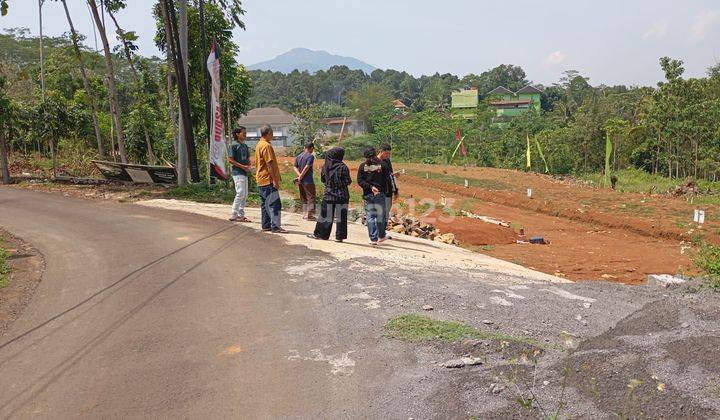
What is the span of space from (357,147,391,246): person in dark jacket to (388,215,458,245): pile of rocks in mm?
2879

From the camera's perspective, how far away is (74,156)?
23234 millimetres

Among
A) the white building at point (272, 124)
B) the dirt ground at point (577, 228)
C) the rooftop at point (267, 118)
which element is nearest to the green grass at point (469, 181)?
the dirt ground at point (577, 228)

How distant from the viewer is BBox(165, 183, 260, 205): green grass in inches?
565

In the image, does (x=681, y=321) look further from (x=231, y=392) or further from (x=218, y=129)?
(x=218, y=129)

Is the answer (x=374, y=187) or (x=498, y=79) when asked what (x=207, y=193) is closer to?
(x=374, y=187)

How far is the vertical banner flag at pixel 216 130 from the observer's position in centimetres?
1356

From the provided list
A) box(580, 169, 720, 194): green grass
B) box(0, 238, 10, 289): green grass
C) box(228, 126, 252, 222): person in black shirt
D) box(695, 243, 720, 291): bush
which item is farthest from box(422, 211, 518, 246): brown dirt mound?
box(580, 169, 720, 194): green grass

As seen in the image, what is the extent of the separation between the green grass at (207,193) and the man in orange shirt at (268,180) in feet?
13.6

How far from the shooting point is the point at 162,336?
557 cm

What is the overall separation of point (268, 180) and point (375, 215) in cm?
190

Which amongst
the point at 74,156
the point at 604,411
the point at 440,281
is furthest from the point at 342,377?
the point at 74,156

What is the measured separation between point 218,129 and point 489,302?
910 centimetres

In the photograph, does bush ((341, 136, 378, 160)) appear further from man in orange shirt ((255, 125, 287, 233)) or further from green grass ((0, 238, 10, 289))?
green grass ((0, 238, 10, 289))

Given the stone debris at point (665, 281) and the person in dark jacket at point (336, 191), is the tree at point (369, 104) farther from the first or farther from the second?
the stone debris at point (665, 281)
